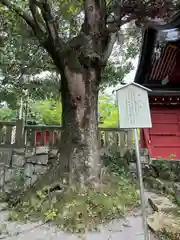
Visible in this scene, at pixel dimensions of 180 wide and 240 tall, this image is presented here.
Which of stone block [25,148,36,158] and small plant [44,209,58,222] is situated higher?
stone block [25,148,36,158]

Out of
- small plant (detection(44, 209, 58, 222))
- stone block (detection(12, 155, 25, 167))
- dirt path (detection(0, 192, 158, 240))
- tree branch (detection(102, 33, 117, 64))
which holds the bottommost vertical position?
dirt path (detection(0, 192, 158, 240))

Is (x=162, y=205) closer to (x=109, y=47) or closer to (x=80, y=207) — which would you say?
(x=80, y=207)

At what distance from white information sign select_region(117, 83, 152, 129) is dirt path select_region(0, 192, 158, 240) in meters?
1.39

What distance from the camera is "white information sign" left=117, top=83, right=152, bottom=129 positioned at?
2.64m

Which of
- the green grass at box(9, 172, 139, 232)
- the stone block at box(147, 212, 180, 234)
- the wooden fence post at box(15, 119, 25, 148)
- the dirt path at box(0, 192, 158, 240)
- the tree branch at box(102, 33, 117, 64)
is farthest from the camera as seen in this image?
the wooden fence post at box(15, 119, 25, 148)

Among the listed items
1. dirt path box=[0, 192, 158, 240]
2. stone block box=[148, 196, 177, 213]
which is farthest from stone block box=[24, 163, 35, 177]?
stone block box=[148, 196, 177, 213]

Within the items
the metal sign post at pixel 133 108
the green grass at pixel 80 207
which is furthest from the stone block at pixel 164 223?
→ the metal sign post at pixel 133 108

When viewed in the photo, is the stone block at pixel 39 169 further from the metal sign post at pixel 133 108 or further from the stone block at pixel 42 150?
the metal sign post at pixel 133 108

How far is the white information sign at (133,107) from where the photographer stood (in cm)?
264

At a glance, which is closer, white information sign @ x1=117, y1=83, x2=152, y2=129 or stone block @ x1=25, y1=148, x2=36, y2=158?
white information sign @ x1=117, y1=83, x2=152, y2=129

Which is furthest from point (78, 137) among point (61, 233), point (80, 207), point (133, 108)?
point (61, 233)

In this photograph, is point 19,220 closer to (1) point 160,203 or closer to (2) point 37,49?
(1) point 160,203

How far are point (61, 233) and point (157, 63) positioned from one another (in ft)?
18.1

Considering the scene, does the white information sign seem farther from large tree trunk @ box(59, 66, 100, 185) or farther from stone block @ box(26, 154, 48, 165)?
stone block @ box(26, 154, 48, 165)
